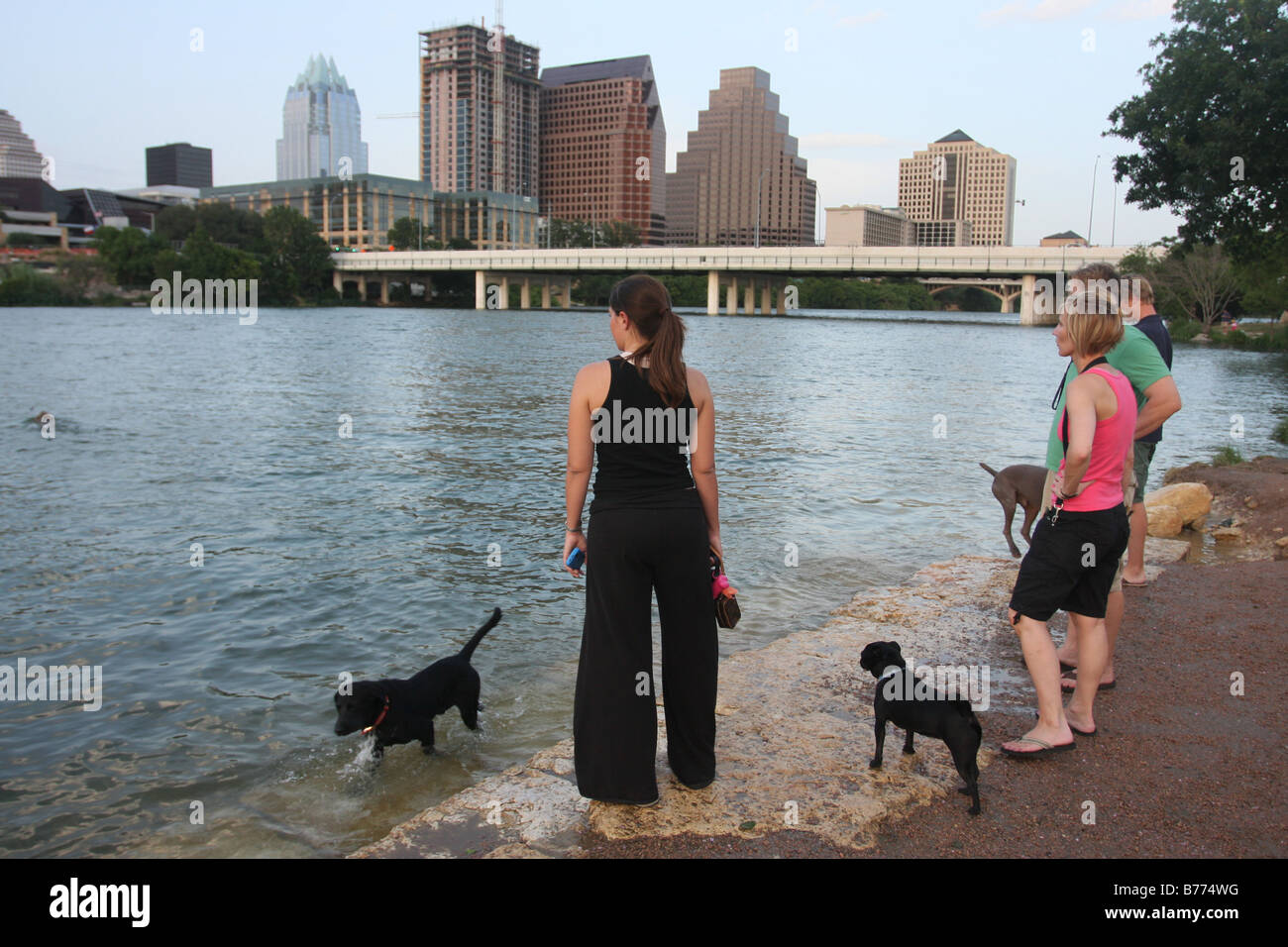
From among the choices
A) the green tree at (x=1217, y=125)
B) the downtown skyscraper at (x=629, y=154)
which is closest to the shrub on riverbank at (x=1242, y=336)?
the green tree at (x=1217, y=125)

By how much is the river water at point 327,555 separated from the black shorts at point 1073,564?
3.00 metres

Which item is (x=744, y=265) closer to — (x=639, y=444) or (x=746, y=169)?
(x=746, y=169)

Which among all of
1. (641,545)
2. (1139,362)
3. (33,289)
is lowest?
(641,545)

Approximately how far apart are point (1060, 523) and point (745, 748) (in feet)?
6.18

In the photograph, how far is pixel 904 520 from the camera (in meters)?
12.7

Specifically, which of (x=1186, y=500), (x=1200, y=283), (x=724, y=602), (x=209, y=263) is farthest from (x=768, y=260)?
(x=724, y=602)

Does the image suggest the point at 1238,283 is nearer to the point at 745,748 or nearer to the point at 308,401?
the point at 308,401

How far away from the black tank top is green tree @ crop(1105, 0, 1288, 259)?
20.9 m

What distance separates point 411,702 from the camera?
5.14m

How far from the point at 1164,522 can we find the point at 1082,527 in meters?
7.17

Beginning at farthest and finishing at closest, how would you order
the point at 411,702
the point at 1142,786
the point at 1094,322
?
the point at 411,702, the point at 1094,322, the point at 1142,786

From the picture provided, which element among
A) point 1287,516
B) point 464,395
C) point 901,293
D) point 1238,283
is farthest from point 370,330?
point 901,293

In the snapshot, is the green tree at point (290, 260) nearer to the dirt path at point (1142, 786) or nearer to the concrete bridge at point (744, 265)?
the concrete bridge at point (744, 265)

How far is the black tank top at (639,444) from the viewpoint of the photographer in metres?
3.86
